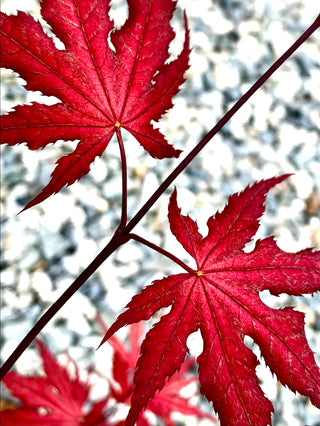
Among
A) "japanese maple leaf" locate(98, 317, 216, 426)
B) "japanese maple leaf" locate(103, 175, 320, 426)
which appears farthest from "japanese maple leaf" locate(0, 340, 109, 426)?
"japanese maple leaf" locate(103, 175, 320, 426)

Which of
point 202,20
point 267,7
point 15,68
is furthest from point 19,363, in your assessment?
point 267,7

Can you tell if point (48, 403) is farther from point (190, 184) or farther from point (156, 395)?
point (190, 184)

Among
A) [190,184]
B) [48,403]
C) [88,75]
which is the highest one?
[190,184]

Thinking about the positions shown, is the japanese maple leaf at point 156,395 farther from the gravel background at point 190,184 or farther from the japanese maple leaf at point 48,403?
the gravel background at point 190,184

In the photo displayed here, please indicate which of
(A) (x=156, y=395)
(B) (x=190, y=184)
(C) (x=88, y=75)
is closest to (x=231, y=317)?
(C) (x=88, y=75)

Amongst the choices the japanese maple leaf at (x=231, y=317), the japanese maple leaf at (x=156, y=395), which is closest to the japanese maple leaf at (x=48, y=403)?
the japanese maple leaf at (x=156, y=395)

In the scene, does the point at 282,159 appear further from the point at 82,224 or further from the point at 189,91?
the point at 82,224

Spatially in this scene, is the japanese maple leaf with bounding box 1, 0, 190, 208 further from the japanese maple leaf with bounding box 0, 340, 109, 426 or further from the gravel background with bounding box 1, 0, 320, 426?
the gravel background with bounding box 1, 0, 320, 426
